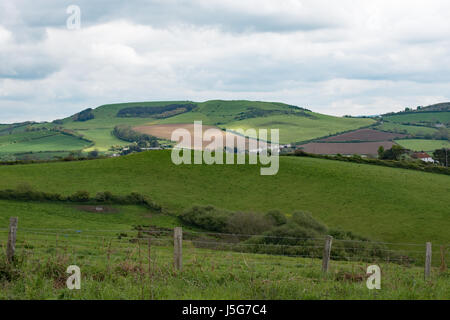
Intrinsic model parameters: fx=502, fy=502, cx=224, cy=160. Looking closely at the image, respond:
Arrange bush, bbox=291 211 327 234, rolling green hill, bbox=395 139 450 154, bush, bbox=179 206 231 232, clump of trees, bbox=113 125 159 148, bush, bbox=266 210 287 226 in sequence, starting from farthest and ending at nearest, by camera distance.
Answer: clump of trees, bbox=113 125 159 148 → rolling green hill, bbox=395 139 450 154 → bush, bbox=179 206 231 232 → bush, bbox=266 210 287 226 → bush, bbox=291 211 327 234

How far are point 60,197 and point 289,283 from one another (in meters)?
51.2

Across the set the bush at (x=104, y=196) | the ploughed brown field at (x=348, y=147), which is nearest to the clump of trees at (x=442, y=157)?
the ploughed brown field at (x=348, y=147)

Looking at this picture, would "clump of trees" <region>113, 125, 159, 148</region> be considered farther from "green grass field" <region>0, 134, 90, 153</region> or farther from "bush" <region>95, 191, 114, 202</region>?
"bush" <region>95, 191, 114, 202</region>

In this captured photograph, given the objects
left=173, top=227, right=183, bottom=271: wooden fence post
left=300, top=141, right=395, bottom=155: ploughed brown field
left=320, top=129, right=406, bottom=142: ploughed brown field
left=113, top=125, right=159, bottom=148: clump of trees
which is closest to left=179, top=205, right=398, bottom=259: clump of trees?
left=173, top=227, right=183, bottom=271: wooden fence post

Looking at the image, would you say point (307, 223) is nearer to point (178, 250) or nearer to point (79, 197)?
point (79, 197)

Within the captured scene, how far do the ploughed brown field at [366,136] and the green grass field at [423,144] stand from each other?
5416 millimetres

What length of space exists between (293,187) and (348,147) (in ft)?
286

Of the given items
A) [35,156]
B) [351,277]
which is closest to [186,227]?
[351,277]

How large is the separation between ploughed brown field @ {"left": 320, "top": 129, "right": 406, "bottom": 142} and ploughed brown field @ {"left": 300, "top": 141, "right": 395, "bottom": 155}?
7.79 meters

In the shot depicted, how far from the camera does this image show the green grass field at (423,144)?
515ft

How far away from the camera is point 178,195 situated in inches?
2509

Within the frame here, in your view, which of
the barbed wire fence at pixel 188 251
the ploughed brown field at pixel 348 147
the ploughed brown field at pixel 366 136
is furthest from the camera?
the ploughed brown field at pixel 366 136

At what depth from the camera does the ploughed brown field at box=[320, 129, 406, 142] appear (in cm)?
16621

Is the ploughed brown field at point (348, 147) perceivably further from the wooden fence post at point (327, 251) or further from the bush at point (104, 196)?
the wooden fence post at point (327, 251)
